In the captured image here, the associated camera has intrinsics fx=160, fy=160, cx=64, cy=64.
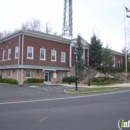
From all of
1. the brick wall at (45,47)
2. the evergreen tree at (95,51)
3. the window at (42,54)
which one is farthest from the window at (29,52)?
the evergreen tree at (95,51)

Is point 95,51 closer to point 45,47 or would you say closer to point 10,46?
point 45,47

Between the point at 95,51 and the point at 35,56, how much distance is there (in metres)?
13.0

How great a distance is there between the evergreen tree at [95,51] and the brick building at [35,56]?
4447mm

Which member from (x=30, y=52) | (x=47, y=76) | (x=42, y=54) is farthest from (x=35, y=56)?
(x=47, y=76)

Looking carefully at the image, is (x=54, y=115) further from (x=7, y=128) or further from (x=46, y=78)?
(x=46, y=78)

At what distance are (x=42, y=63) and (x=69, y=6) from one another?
26.9m

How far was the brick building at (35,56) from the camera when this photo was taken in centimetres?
2431

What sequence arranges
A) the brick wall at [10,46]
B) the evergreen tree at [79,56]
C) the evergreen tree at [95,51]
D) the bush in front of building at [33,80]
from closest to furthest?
the bush in front of building at [33,80]
the brick wall at [10,46]
the evergreen tree at [79,56]
the evergreen tree at [95,51]

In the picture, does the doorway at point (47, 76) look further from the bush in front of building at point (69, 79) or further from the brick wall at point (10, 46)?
the brick wall at point (10, 46)

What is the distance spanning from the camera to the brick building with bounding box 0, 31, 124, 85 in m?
24.3

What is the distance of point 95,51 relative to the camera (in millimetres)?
32531

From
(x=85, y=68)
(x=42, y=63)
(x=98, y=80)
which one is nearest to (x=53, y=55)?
(x=42, y=63)

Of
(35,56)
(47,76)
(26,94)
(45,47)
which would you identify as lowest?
(26,94)

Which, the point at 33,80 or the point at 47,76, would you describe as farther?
the point at 47,76
